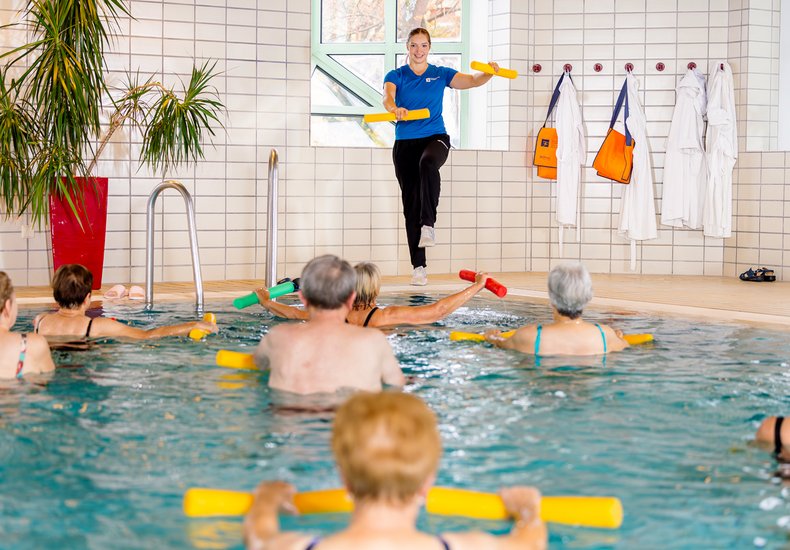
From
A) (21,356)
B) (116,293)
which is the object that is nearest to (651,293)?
(116,293)

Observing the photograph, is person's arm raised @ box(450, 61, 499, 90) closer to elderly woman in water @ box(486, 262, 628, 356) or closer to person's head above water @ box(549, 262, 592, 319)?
elderly woman in water @ box(486, 262, 628, 356)

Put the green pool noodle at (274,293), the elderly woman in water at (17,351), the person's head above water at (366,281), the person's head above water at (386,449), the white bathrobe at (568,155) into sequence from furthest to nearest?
1. the white bathrobe at (568,155)
2. the green pool noodle at (274,293)
3. the person's head above water at (366,281)
4. the elderly woman in water at (17,351)
5. the person's head above water at (386,449)

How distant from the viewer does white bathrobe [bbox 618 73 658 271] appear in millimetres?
10164

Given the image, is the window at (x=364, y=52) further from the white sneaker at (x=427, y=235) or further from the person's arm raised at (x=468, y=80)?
the white sneaker at (x=427, y=235)

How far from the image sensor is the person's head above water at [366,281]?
529 centimetres

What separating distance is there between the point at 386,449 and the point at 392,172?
841 centimetres

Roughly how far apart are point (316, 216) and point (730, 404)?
6.18 metres

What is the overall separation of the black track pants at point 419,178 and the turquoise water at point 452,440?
3.00 meters

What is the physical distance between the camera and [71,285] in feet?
17.1

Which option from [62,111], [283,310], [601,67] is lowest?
[283,310]

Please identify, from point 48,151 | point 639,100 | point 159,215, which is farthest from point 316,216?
point 639,100

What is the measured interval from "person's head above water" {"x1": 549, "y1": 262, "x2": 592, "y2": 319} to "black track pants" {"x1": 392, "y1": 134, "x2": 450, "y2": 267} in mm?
3509

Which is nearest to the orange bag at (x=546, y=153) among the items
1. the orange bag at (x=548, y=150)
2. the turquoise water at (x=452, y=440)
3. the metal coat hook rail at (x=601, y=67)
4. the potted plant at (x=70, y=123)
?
the orange bag at (x=548, y=150)

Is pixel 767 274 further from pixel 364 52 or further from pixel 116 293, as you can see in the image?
pixel 116 293
